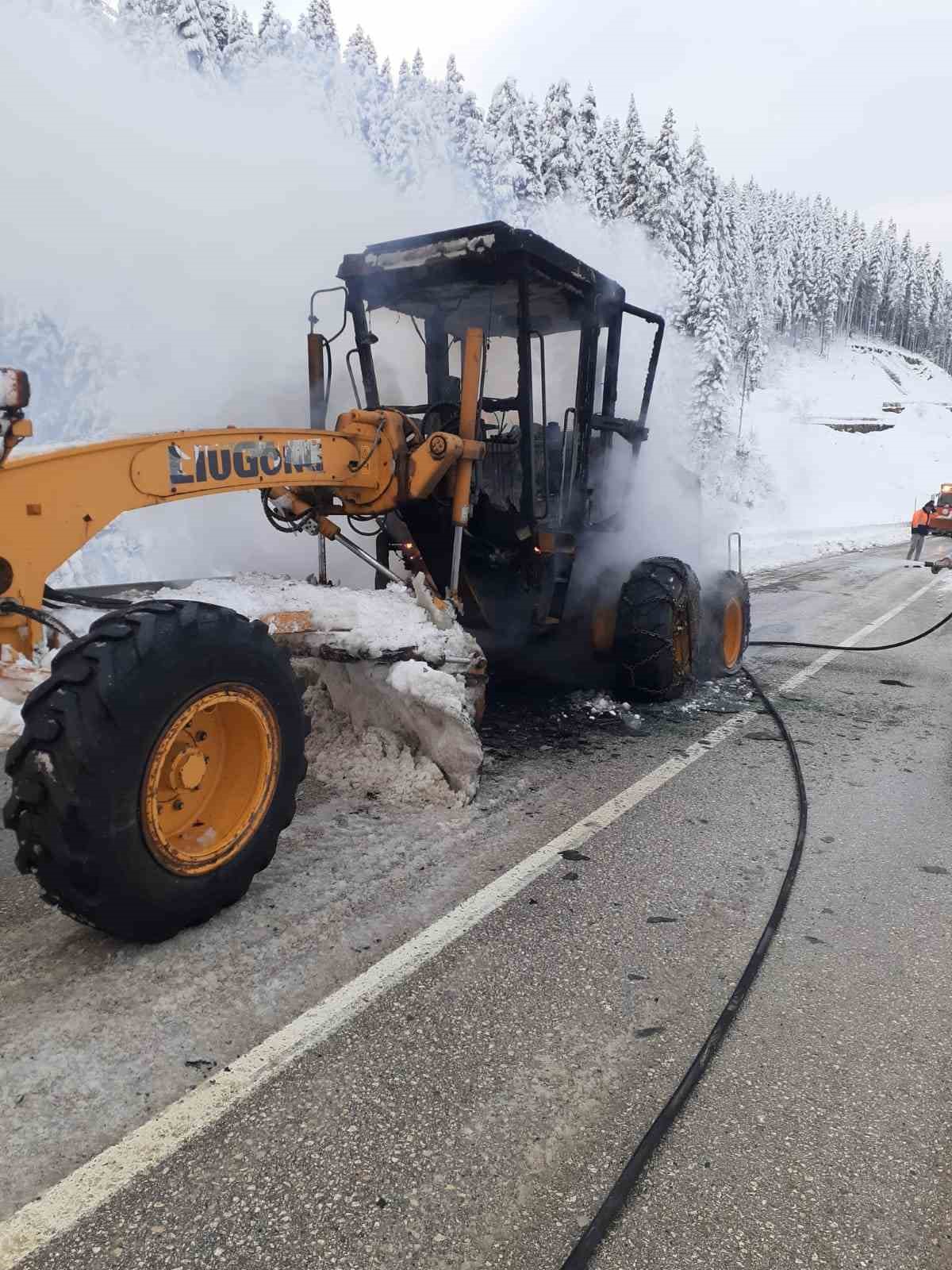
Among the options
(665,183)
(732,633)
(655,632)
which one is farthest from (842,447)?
(655,632)

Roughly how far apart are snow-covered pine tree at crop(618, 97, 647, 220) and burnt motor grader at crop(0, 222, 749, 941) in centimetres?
2963

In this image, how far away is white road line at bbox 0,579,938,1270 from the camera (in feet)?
6.07

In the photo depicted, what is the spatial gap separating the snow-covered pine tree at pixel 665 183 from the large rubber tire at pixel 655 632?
3178cm

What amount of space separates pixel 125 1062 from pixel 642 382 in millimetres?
5836

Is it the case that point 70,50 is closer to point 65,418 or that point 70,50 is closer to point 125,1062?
point 65,418

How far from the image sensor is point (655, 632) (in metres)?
5.84

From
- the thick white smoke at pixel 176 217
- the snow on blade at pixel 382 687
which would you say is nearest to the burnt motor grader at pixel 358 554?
the snow on blade at pixel 382 687

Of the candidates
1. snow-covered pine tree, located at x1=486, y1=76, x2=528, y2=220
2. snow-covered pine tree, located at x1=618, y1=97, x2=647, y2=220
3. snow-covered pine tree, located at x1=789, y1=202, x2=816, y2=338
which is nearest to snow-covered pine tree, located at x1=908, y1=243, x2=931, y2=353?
snow-covered pine tree, located at x1=789, y1=202, x2=816, y2=338

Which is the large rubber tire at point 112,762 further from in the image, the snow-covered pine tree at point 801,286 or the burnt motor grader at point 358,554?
the snow-covered pine tree at point 801,286

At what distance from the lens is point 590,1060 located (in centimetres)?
245

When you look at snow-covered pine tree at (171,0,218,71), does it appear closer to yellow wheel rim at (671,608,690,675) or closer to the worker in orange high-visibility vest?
yellow wheel rim at (671,608,690,675)

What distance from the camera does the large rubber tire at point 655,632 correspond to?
230 inches

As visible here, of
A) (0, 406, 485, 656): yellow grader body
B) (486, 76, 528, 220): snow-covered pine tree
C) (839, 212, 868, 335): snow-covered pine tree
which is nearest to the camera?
(0, 406, 485, 656): yellow grader body

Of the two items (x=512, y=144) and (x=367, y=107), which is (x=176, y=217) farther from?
(x=512, y=144)
